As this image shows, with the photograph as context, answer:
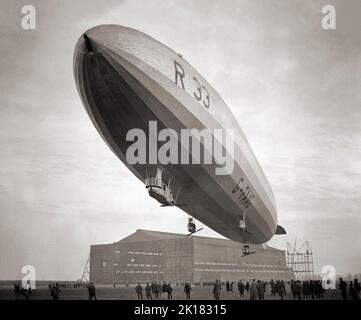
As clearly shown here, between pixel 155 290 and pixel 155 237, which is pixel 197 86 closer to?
pixel 155 290

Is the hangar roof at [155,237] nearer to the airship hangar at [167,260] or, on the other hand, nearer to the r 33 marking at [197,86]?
the airship hangar at [167,260]

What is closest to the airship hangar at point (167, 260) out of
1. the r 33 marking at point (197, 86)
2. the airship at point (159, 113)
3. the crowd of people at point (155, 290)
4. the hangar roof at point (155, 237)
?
the hangar roof at point (155, 237)

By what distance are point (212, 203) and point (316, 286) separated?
9.52m

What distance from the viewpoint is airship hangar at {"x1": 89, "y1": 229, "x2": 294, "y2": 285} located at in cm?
5494

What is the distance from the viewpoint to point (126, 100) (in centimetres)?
1255

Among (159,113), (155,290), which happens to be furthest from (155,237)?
(159,113)

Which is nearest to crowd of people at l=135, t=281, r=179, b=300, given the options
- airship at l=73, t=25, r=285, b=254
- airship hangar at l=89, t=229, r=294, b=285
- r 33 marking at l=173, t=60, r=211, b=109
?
airship at l=73, t=25, r=285, b=254

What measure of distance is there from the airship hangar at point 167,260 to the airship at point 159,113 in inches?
1501

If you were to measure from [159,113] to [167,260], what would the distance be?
46.2 m

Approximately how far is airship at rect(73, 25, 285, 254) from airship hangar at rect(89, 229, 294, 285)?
1501 inches

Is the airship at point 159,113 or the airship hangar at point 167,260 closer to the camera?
the airship at point 159,113

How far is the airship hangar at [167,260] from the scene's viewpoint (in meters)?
54.9

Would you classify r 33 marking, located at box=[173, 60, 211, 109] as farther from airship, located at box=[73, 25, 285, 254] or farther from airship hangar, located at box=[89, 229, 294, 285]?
airship hangar, located at box=[89, 229, 294, 285]

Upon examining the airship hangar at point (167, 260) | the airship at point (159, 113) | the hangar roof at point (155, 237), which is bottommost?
the airship hangar at point (167, 260)
